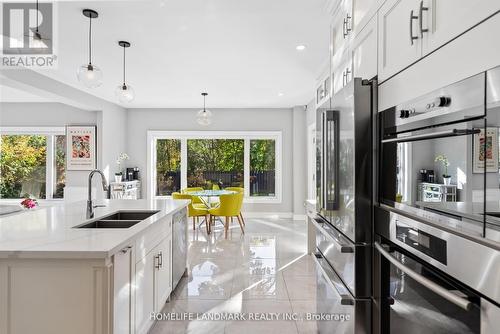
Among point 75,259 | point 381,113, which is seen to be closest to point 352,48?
point 381,113

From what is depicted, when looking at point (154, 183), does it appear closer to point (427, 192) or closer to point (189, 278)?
point (189, 278)

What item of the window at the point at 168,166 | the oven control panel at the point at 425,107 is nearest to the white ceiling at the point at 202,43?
the oven control panel at the point at 425,107

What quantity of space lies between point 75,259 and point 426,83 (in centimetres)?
178

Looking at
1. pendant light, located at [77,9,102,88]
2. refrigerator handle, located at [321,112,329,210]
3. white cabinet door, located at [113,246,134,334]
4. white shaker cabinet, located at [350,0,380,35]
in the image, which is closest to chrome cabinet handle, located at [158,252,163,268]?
white cabinet door, located at [113,246,134,334]

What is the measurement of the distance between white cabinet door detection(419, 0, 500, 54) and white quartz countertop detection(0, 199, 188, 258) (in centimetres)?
169

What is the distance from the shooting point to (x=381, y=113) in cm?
154

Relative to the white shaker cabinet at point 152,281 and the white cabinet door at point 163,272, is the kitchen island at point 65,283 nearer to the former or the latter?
the white shaker cabinet at point 152,281

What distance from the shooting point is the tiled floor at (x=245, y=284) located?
258 cm

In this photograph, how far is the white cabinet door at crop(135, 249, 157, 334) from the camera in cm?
201

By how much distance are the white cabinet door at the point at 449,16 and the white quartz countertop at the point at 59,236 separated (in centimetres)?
169

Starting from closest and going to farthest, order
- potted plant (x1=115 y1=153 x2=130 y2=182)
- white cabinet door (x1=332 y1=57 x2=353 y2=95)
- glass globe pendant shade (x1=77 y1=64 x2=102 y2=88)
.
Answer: white cabinet door (x1=332 y1=57 x2=353 y2=95) < glass globe pendant shade (x1=77 y1=64 x2=102 y2=88) < potted plant (x1=115 y1=153 x2=130 y2=182)

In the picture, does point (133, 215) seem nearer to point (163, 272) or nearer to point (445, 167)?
point (163, 272)

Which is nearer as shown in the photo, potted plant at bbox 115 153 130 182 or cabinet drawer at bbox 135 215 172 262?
cabinet drawer at bbox 135 215 172 262

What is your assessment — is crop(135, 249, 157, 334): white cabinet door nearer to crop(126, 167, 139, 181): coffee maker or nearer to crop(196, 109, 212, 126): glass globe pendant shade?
crop(196, 109, 212, 126): glass globe pendant shade
